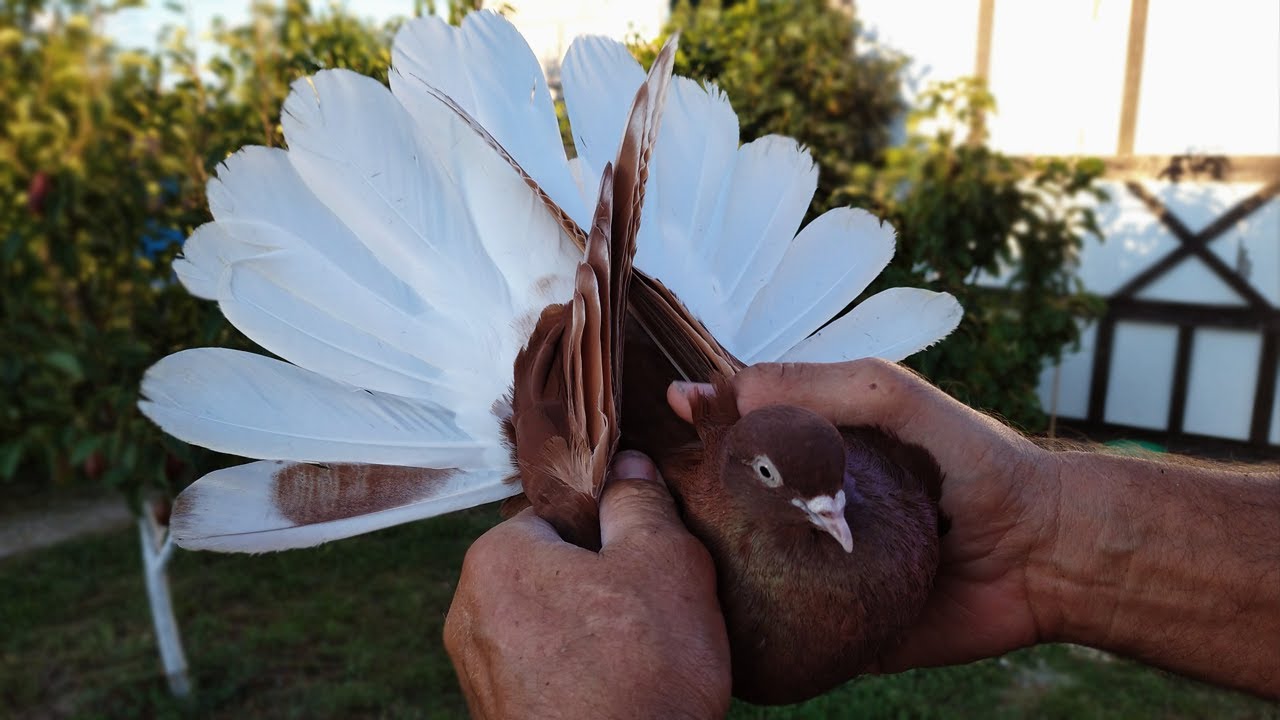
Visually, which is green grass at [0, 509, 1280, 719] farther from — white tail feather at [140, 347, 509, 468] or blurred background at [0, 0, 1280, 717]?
white tail feather at [140, 347, 509, 468]

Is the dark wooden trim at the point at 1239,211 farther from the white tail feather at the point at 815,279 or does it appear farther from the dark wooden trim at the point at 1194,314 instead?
the white tail feather at the point at 815,279

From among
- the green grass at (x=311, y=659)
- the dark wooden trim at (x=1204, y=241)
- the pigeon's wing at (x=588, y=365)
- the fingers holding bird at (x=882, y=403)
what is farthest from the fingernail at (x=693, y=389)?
the dark wooden trim at (x=1204, y=241)

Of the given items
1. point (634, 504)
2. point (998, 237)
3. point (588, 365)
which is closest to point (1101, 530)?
point (634, 504)

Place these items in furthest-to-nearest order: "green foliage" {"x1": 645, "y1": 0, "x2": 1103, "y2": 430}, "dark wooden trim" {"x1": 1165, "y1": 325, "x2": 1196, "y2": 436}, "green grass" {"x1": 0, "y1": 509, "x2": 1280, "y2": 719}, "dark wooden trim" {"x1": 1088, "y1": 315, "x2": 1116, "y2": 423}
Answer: "dark wooden trim" {"x1": 1088, "y1": 315, "x2": 1116, "y2": 423}
"dark wooden trim" {"x1": 1165, "y1": 325, "x2": 1196, "y2": 436}
"green grass" {"x1": 0, "y1": 509, "x2": 1280, "y2": 719}
"green foliage" {"x1": 645, "y1": 0, "x2": 1103, "y2": 430}

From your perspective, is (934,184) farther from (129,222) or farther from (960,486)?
(129,222)

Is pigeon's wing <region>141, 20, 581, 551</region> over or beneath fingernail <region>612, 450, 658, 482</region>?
over

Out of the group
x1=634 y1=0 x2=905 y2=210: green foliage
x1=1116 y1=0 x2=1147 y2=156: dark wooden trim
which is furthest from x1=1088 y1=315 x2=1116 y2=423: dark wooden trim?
x1=634 y1=0 x2=905 y2=210: green foliage

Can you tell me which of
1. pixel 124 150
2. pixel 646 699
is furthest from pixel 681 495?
pixel 124 150
